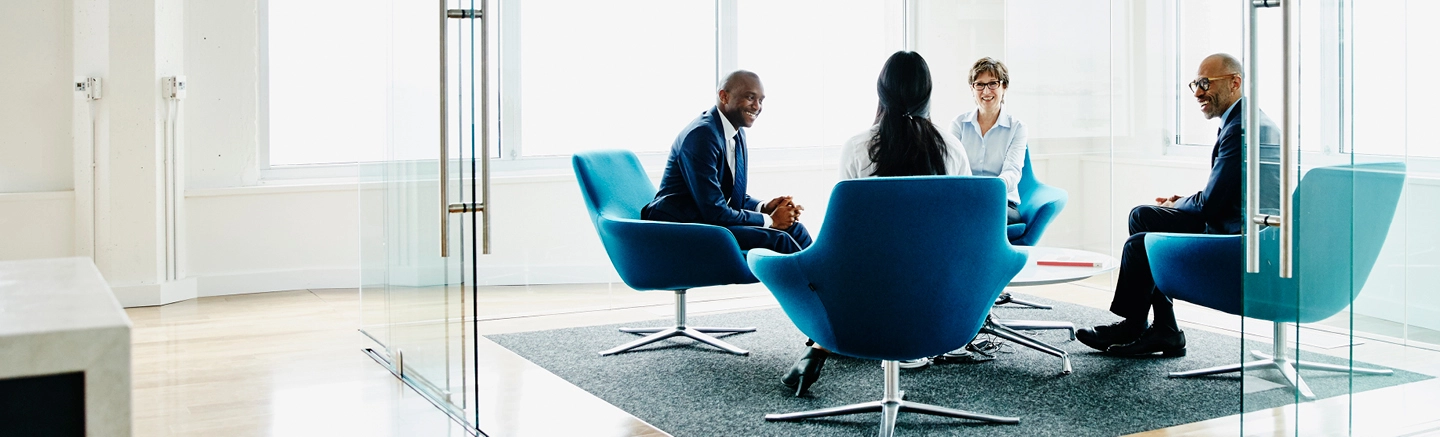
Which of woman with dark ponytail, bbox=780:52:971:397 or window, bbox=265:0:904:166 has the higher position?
window, bbox=265:0:904:166

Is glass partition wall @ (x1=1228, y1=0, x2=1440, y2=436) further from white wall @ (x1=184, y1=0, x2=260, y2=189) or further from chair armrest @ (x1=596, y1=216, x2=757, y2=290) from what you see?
white wall @ (x1=184, y1=0, x2=260, y2=189)

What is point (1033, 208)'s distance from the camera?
223 inches

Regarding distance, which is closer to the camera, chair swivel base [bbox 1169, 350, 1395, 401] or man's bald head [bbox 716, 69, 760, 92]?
chair swivel base [bbox 1169, 350, 1395, 401]

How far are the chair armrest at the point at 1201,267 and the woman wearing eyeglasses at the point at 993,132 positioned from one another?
1.49 m

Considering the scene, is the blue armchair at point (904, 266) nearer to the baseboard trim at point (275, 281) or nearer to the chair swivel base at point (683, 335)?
the chair swivel base at point (683, 335)

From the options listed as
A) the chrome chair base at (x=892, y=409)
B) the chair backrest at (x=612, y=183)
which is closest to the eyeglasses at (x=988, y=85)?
the chair backrest at (x=612, y=183)

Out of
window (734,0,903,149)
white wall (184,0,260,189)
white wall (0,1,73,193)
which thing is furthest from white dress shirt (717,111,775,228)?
white wall (0,1,73,193)

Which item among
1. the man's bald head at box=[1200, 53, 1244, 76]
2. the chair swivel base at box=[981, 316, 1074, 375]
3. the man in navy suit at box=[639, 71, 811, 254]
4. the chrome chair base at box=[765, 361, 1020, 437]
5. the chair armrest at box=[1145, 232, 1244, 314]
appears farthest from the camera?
the man in navy suit at box=[639, 71, 811, 254]

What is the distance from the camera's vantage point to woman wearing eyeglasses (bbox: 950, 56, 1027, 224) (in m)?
5.69

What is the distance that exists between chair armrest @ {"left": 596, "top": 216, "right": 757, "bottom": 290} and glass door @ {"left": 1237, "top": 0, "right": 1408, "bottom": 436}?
1.95m

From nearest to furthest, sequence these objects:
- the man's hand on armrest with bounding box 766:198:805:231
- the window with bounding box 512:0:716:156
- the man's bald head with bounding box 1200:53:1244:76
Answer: the man's bald head with bounding box 1200:53:1244:76 < the man's hand on armrest with bounding box 766:198:805:231 < the window with bounding box 512:0:716:156

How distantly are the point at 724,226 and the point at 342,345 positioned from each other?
1.70 m

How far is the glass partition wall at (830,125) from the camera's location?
2.94m

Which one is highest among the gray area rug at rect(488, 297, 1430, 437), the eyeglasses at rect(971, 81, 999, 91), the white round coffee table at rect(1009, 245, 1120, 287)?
the eyeglasses at rect(971, 81, 999, 91)
